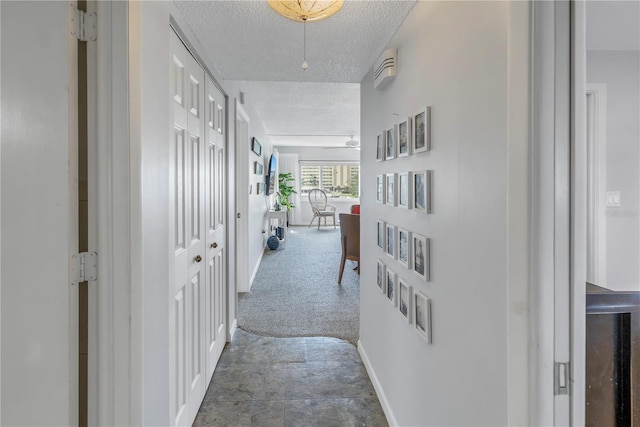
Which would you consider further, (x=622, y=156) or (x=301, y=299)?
(x=301, y=299)

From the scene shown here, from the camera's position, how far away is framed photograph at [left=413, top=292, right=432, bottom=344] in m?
1.28

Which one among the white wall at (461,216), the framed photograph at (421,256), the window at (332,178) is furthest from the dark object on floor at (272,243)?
the framed photograph at (421,256)

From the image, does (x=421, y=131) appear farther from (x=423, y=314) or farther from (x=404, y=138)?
(x=423, y=314)

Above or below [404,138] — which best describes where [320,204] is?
below

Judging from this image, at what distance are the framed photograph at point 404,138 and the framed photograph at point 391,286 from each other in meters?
0.61

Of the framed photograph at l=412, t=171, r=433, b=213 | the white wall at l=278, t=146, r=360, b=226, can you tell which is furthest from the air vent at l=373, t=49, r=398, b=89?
the white wall at l=278, t=146, r=360, b=226

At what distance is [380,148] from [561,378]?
1.44 meters

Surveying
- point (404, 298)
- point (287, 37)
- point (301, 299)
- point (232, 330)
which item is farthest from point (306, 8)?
point (301, 299)

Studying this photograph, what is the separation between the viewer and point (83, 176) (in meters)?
0.98

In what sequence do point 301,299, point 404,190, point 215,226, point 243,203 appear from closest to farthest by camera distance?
point 404,190 < point 215,226 < point 301,299 < point 243,203

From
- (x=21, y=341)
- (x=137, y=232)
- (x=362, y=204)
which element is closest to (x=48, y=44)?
(x=137, y=232)

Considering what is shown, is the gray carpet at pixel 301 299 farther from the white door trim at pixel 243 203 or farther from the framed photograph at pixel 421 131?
the framed photograph at pixel 421 131

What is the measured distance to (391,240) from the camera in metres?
1.75

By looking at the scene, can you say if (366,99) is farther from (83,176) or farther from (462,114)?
(83,176)
